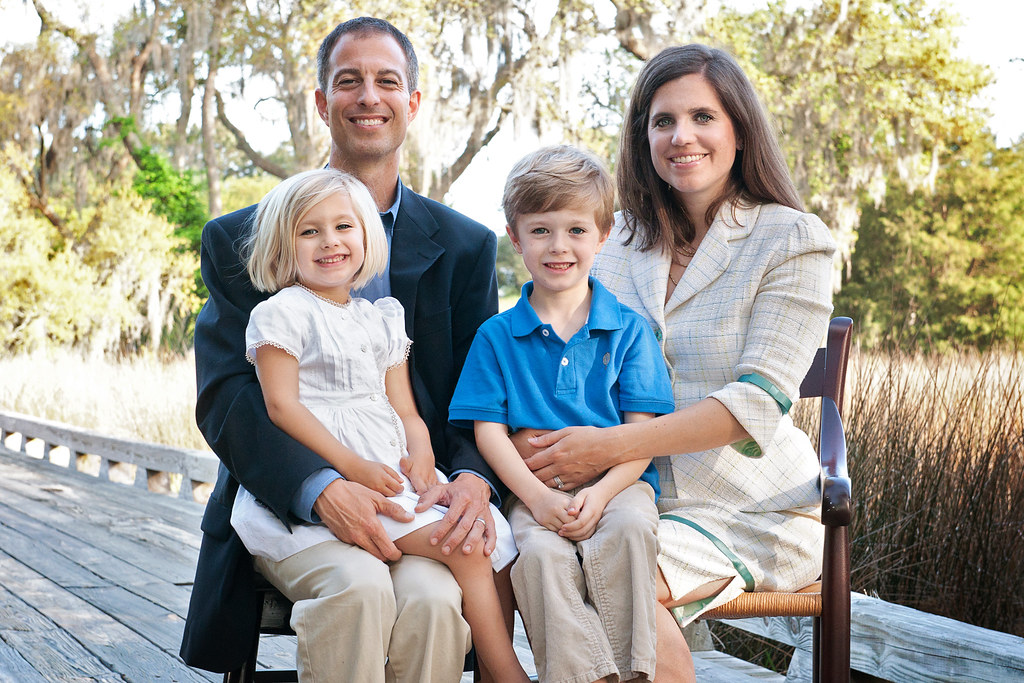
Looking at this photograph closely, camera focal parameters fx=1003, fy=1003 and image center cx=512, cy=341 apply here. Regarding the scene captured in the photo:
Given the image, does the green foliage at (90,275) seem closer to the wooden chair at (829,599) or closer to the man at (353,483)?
the man at (353,483)

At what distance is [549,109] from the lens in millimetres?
11844

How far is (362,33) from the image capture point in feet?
7.72

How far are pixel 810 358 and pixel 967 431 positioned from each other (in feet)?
4.46

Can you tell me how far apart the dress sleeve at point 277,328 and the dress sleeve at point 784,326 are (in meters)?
0.83

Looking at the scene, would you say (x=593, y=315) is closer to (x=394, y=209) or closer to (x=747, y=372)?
(x=747, y=372)

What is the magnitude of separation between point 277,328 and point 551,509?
2.03 ft

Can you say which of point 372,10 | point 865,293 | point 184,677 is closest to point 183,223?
point 372,10

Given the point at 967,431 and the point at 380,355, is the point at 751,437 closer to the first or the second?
the point at 380,355

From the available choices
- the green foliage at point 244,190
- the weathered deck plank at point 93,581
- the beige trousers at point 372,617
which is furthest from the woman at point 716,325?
the green foliage at point 244,190

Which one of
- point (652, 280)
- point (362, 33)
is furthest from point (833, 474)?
point (362, 33)

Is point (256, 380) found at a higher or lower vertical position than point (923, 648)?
higher

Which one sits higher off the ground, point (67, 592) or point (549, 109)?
point (549, 109)

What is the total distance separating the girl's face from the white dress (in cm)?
5

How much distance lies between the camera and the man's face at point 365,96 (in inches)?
91.5
